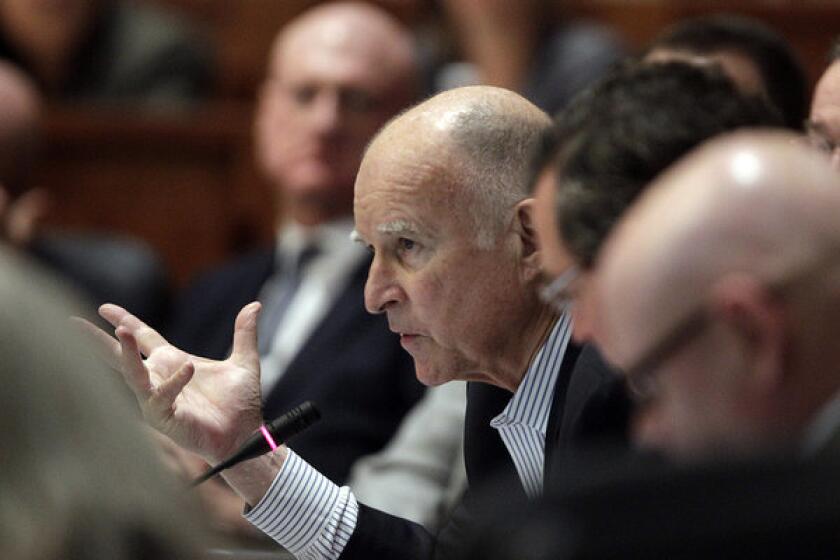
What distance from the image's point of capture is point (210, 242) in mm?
3707

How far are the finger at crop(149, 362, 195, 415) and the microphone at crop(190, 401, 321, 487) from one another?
0.08 m

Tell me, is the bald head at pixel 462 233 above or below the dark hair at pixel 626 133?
below

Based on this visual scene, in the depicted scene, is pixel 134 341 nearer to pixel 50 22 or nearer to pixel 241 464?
pixel 241 464

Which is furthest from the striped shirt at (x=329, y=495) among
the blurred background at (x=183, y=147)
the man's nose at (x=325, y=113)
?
the blurred background at (x=183, y=147)

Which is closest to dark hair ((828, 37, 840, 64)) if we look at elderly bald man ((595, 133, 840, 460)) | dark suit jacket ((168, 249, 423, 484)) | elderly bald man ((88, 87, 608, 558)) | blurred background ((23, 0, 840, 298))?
elderly bald man ((88, 87, 608, 558))

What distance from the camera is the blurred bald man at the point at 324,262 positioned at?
8.34 ft

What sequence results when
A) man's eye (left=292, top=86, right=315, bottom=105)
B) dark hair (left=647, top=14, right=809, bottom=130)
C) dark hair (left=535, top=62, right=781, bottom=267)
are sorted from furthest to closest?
man's eye (left=292, top=86, right=315, bottom=105) < dark hair (left=647, top=14, right=809, bottom=130) < dark hair (left=535, top=62, right=781, bottom=267)

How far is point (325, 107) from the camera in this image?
3.18 meters

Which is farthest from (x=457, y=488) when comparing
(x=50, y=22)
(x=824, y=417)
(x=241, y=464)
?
(x=50, y=22)

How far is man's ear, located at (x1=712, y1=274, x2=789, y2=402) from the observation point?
1.09 m

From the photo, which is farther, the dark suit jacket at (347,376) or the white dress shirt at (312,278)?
the white dress shirt at (312,278)

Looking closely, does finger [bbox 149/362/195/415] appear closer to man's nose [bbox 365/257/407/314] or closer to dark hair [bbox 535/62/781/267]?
man's nose [bbox 365/257/407/314]

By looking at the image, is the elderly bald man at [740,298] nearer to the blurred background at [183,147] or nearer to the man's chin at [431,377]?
the man's chin at [431,377]

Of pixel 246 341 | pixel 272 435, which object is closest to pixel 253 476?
pixel 272 435
